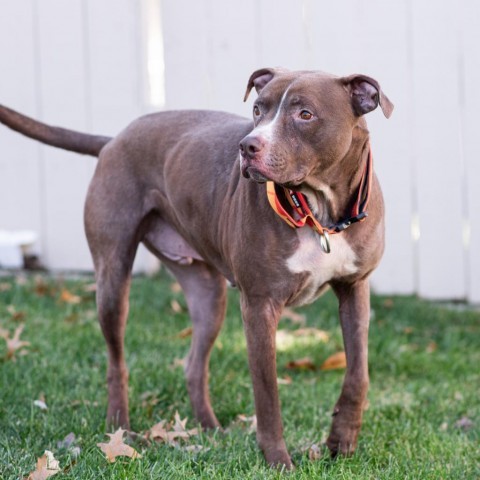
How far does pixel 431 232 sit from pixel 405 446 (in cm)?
308

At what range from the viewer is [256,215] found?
12.2 feet

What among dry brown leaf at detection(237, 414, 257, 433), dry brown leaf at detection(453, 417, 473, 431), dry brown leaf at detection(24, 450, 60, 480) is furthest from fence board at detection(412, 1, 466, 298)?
dry brown leaf at detection(24, 450, 60, 480)

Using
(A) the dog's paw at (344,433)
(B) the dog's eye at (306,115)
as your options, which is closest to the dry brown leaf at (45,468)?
(A) the dog's paw at (344,433)

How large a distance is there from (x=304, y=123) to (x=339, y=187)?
33 centimetres

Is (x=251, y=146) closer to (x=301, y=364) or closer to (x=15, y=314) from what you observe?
(x=301, y=364)

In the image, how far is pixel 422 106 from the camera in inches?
269

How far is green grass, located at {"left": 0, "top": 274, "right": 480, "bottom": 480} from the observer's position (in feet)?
12.0

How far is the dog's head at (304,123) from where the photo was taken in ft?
11.1

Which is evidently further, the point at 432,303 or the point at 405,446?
the point at 432,303

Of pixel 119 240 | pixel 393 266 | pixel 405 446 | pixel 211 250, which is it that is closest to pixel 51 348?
pixel 119 240

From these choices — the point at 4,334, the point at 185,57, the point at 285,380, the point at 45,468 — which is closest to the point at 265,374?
the point at 45,468

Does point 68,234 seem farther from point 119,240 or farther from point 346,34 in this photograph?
point 119,240

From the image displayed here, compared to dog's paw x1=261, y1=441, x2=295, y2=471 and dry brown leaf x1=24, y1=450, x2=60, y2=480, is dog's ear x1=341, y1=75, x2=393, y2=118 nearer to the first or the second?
dog's paw x1=261, y1=441, x2=295, y2=471

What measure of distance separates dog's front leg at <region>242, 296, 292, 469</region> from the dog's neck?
38cm
